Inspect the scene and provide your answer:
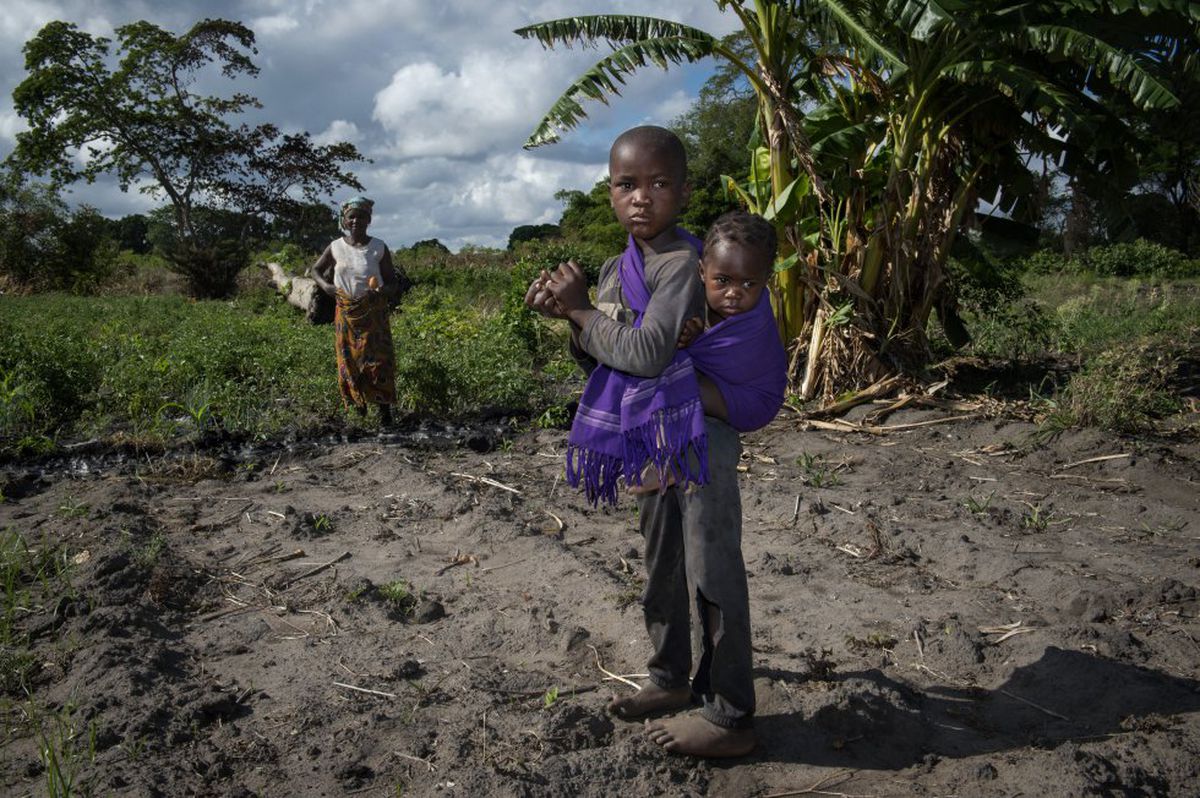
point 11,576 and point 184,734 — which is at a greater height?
point 11,576

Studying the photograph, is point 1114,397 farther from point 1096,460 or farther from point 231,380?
point 231,380

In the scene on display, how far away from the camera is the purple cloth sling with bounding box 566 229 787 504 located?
2.23m

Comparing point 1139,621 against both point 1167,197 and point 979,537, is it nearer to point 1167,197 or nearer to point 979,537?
point 979,537

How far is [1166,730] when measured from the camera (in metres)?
2.63

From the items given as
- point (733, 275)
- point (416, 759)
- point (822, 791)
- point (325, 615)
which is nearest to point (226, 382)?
point (325, 615)

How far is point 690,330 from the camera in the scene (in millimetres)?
2217

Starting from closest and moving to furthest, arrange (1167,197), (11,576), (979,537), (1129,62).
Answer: (11,576), (979,537), (1129,62), (1167,197)

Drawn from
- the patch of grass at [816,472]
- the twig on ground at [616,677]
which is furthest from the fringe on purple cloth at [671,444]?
the patch of grass at [816,472]

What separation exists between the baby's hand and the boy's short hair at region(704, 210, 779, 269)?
0.64 feet

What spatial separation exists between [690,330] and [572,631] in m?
1.59

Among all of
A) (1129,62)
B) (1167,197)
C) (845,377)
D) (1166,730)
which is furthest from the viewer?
(1167,197)

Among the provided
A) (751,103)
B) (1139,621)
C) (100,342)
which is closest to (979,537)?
(1139,621)

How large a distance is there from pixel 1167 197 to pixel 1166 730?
25303 millimetres

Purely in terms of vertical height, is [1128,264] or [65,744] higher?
[1128,264]
